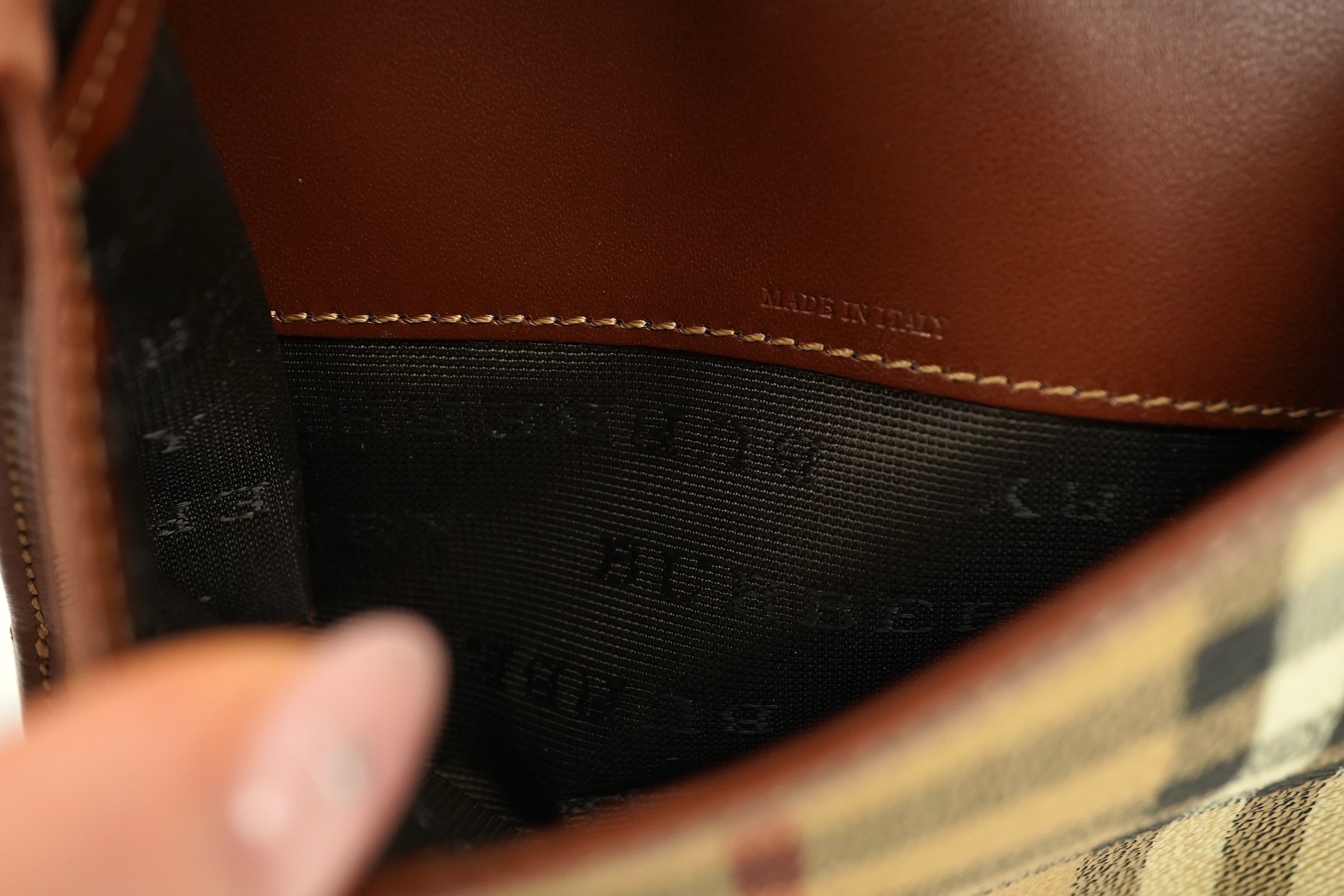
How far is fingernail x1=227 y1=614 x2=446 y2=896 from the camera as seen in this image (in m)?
0.17

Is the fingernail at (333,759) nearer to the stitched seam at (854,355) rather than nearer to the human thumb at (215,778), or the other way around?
the human thumb at (215,778)

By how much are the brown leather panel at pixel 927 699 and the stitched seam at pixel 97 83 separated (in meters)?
0.18

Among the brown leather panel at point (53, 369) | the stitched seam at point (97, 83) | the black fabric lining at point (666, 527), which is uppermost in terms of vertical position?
the stitched seam at point (97, 83)

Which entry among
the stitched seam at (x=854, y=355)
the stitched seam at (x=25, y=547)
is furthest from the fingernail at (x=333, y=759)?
the stitched seam at (x=854, y=355)

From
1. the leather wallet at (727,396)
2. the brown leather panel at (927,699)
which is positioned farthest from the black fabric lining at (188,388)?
the brown leather panel at (927,699)

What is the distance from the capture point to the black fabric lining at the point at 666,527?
14.4 inches

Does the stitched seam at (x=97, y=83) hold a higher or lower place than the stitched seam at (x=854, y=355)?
higher

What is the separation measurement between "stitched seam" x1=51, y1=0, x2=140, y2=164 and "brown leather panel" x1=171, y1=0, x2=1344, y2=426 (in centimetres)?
11

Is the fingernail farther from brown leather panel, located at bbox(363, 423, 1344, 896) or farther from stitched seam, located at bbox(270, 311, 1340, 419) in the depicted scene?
stitched seam, located at bbox(270, 311, 1340, 419)

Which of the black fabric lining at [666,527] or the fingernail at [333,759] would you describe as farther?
the black fabric lining at [666,527]

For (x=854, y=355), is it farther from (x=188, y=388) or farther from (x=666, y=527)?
(x=188, y=388)

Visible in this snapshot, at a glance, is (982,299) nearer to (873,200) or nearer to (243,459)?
(873,200)

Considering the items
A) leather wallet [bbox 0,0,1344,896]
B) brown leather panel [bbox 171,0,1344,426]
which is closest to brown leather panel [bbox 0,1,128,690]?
leather wallet [bbox 0,0,1344,896]

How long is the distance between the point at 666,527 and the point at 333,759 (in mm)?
229
